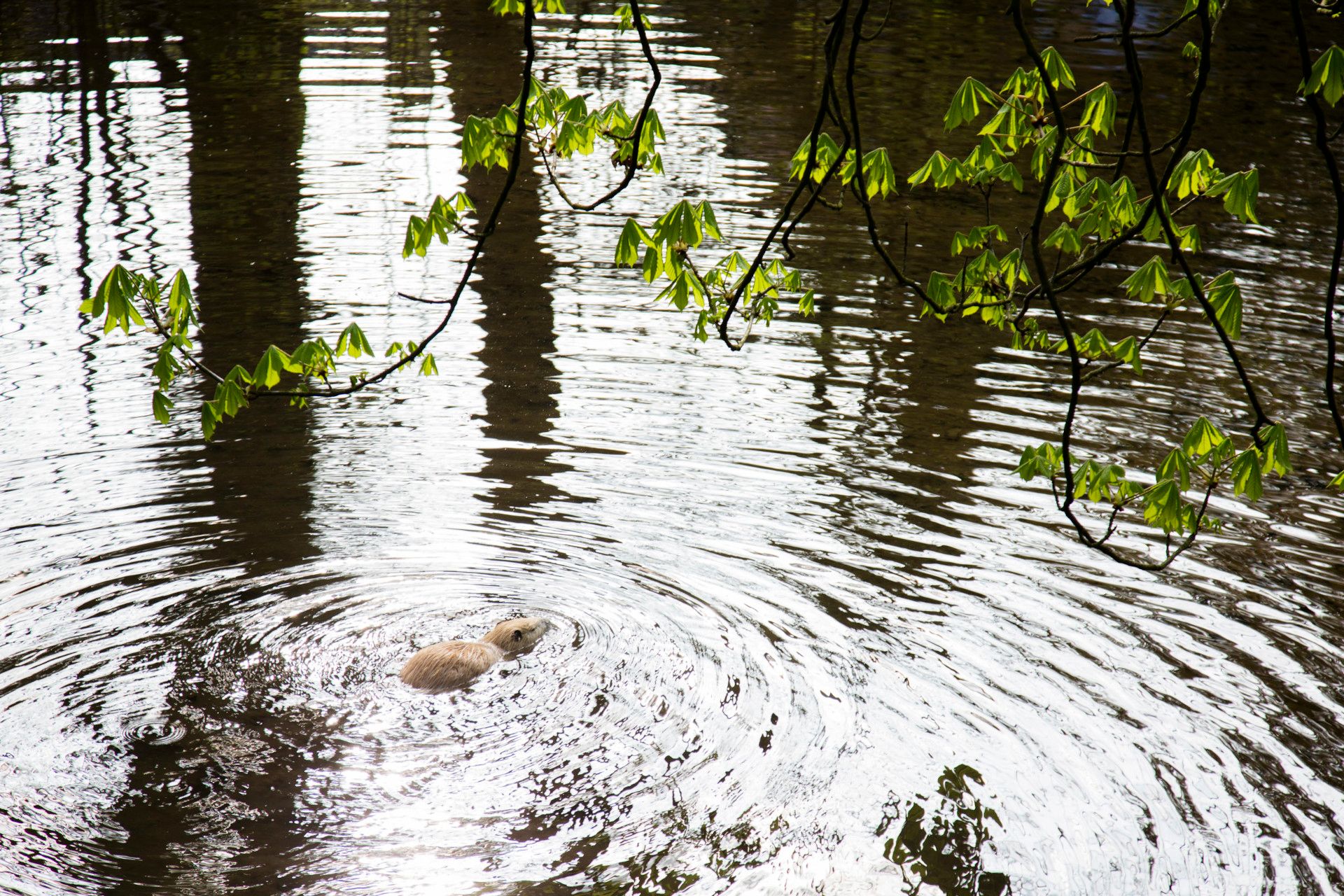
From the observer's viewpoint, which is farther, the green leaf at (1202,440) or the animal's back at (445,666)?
the animal's back at (445,666)

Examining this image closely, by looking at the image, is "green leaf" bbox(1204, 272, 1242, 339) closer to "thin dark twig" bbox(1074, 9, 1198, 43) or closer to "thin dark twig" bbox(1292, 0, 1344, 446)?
"thin dark twig" bbox(1292, 0, 1344, 446)

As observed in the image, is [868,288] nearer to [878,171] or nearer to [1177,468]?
[878,171]

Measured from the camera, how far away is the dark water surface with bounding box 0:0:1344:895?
14.6 ft

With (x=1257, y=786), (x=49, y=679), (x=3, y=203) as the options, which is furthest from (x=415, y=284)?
(x=1257, y=786)

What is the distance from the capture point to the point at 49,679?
5141 millimetres

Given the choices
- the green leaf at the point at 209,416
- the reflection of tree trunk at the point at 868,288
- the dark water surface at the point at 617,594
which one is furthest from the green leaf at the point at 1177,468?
the reflection of tree trunk at the point at 868,288

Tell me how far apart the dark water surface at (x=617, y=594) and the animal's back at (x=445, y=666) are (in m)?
0.08

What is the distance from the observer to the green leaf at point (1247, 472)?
2.93 metres

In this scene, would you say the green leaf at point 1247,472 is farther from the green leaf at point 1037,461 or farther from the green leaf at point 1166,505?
the green leaf at point 1037,461

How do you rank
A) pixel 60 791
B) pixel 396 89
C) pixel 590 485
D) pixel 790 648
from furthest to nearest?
1. pixel 396 89
2. pixel 590 485
3. pixel 790 648
4. pixel 60 791

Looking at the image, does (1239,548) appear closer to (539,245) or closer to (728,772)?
(728,772)

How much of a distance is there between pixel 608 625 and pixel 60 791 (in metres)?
2.41

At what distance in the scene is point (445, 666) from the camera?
5.19 metres

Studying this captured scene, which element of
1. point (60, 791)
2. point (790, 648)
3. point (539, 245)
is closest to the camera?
point (60, 791)
